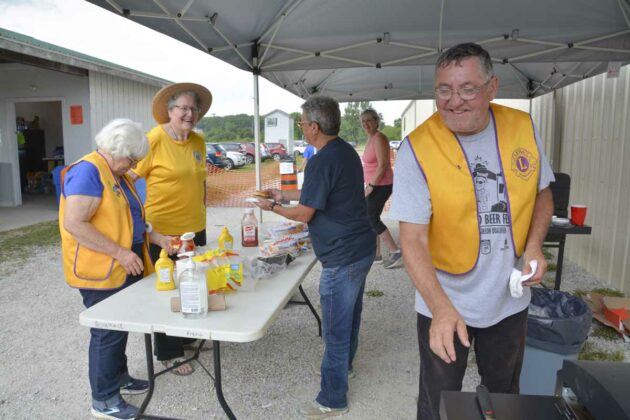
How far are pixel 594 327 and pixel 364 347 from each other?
197 cm

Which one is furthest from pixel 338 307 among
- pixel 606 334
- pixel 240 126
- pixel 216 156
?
pixel 240 126

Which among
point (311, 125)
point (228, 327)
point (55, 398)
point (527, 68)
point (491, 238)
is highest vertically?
point (527, 68)

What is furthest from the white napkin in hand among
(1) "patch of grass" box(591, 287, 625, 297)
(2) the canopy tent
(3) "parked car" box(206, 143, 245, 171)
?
(3) "parked car" box(206, 143, 245, 171)

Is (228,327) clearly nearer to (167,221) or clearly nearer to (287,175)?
(167,221)

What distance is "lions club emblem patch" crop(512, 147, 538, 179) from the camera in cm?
147

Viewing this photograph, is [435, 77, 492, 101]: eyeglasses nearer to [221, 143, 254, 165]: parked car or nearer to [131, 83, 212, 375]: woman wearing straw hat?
[131, 83, 212, 375]: woman wearing straw hat

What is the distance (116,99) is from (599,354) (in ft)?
36.3

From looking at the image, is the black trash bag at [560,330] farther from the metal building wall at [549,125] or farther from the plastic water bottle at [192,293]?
the metal building wall at [549,125]

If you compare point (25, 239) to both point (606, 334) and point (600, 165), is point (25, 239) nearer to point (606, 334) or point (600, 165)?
point (606, 334)

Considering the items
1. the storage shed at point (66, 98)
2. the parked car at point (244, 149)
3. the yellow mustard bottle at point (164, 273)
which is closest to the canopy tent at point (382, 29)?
the yellow mustard bottle at point (164, 273)

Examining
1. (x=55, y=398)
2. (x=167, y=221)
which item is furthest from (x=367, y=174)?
(x=55, y=398)

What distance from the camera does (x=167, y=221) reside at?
3.00 metres

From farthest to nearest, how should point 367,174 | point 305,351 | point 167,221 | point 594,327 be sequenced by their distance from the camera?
point 367,174 < point 594,327 < point 305,351 < point 167,221

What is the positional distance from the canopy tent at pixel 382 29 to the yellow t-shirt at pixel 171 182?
3.64ft
